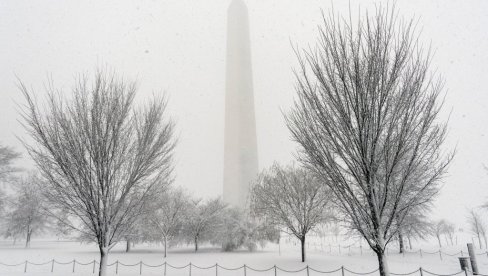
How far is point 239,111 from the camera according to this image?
45.3 m

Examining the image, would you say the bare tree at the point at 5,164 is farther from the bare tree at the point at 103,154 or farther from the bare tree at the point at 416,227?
the bare tree at the point at 416,227

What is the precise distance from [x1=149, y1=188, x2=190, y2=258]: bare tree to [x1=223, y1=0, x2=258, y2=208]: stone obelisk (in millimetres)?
13435

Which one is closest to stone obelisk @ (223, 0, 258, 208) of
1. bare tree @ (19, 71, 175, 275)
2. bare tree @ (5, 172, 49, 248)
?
bare tree @ (5, 172, 49, 248)

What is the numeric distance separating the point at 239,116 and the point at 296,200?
92.6ft

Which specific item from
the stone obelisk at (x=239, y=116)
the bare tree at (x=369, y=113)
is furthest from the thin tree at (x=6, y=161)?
the bare tree at (x=369, y=113)

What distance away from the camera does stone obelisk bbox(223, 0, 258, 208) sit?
42.0 meters

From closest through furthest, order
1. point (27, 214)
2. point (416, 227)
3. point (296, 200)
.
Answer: point (296, 200)
point (416, 227)
point (27, 214)

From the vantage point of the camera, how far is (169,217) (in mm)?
23953

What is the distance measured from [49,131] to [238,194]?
35.6 m

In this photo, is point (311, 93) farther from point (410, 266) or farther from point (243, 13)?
point (243, 13)

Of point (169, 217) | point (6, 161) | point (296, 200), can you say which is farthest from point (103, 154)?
point (6, 161)

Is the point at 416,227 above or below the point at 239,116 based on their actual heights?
below

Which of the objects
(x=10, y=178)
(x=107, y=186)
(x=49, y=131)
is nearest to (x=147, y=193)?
(x=107, y=186)

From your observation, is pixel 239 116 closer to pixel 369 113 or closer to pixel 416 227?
pixel 416 227
